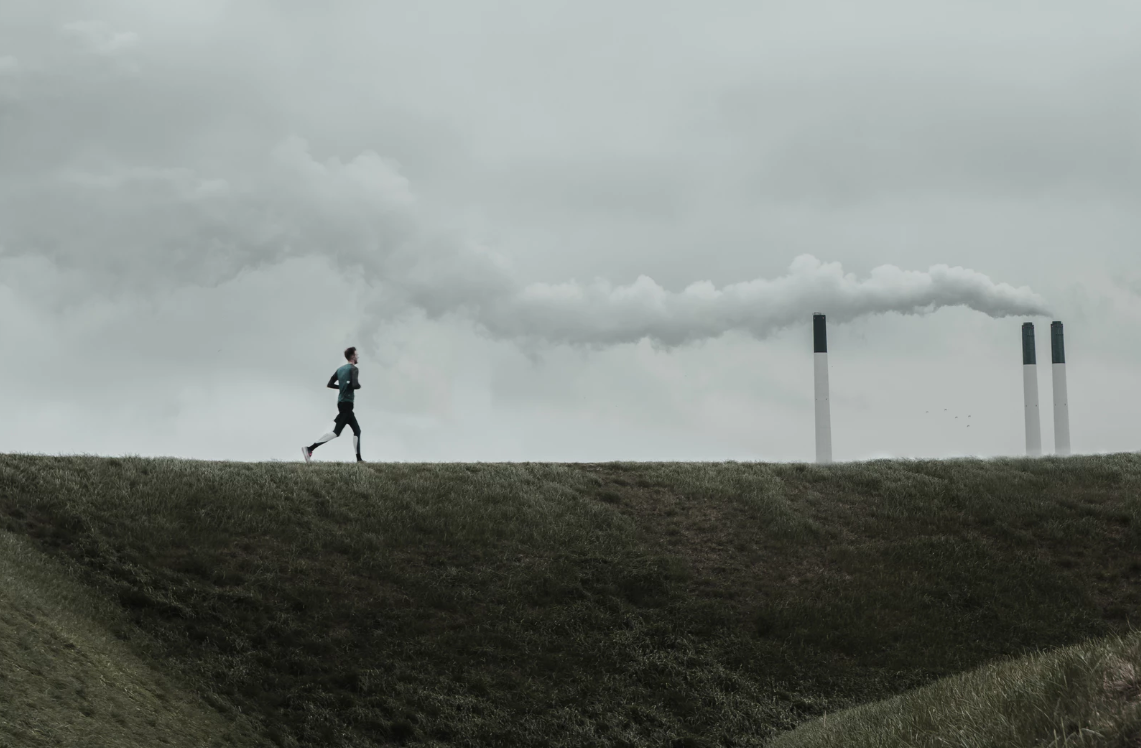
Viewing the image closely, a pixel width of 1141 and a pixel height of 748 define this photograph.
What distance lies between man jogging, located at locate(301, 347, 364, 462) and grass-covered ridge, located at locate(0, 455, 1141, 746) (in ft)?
3.67

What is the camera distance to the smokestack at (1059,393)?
39.1m

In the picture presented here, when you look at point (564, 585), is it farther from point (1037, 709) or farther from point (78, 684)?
point (1037, 709)

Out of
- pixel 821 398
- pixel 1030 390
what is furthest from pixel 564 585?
pixel 1030 390

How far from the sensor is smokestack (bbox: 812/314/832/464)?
3462cm

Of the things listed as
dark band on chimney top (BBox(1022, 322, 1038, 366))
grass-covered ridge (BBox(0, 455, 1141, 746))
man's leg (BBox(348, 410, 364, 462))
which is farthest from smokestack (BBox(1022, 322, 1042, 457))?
man's leg (BBox(348, 410, 364, 462))

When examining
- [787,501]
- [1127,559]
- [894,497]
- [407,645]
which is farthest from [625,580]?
[1127,559]

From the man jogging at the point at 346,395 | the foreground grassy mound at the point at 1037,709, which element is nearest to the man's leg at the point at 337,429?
the man jogging at the point at 346,395

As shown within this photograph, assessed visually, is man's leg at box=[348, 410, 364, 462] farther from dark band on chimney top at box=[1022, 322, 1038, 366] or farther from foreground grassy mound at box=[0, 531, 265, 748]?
dark band on chimney top at box=[1022, 322, 1038, 366]

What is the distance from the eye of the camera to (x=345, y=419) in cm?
2394

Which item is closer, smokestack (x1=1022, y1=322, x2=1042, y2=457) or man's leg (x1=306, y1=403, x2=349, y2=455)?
man's leg (x1=306, y1=403, x2=349, y2=455)

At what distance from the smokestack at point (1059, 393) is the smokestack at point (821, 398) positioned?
10915 mm

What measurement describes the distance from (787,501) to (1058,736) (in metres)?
17.3

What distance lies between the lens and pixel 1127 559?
22.8 metres

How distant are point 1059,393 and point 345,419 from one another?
29.7 metres
